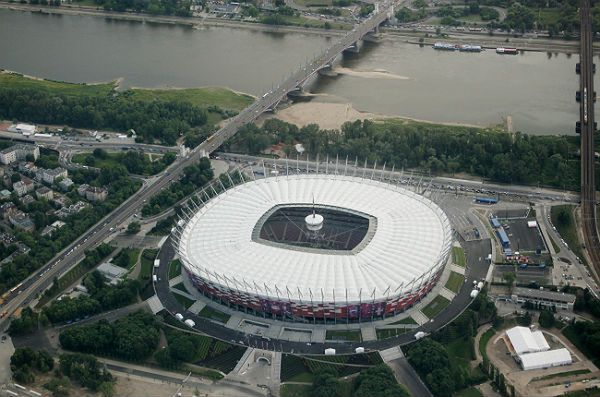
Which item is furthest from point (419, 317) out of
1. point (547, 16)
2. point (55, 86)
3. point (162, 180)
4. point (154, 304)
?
point (547, 16)

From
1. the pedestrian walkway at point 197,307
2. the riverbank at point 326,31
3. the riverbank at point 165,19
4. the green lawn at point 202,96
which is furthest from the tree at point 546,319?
the riverbank at point 165,19

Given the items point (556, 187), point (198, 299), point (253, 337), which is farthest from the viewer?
point (556, 187)

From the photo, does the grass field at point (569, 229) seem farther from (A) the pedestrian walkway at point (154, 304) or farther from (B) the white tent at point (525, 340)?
(A) the pedestrian walkway at point (154, 304)

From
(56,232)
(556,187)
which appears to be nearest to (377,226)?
(556,187)

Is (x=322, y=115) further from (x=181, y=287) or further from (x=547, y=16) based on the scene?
(x=547, y=16)

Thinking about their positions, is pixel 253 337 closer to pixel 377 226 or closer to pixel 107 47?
pixel 377 226

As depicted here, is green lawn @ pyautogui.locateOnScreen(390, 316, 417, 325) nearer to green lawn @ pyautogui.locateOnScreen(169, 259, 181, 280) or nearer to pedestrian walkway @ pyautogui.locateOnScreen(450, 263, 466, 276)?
pedestrian walkway @ pyautogui.locateOnScreen(450, 263, 466, 276)
